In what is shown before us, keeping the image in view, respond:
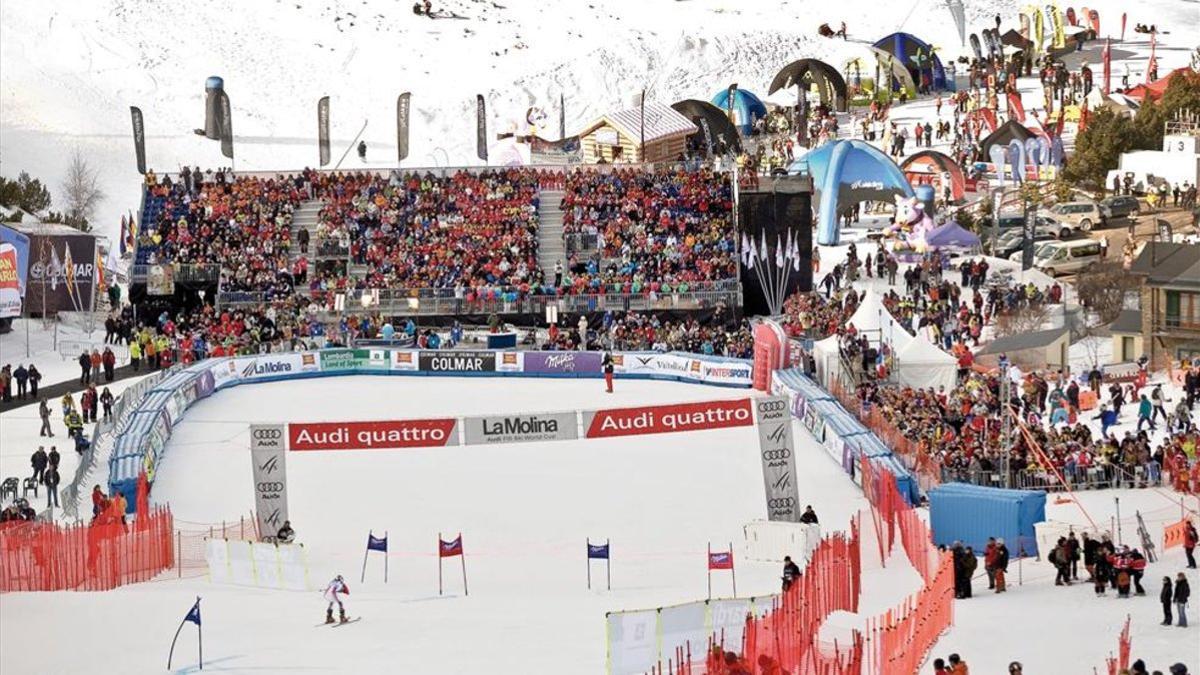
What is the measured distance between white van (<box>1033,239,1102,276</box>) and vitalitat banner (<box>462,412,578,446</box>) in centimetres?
2574

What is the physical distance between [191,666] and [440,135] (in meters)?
70.1

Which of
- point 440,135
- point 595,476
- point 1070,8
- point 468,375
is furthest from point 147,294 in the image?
point 1070,8

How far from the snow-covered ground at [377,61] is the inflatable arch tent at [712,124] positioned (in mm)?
14583

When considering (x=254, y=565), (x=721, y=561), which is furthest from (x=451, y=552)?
(x=721, y=561)

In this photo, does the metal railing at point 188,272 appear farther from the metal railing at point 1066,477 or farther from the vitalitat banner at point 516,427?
the metal railing at point 1066,477

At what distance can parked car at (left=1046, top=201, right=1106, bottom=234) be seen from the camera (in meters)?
64.7

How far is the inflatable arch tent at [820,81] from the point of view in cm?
8269

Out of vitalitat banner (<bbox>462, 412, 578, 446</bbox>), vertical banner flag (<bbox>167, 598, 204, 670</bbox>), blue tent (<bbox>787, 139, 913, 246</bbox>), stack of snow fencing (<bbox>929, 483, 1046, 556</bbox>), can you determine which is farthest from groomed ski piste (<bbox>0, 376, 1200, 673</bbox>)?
blue tent (<bbox>787, 139, 913, 246</bbox>)

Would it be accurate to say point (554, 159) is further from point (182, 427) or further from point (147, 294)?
point (182, 427)

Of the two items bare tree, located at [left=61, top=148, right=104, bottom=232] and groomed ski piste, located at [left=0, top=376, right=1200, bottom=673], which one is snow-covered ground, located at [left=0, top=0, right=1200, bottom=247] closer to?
bare tree, located at [left=61, top=148, right=104, bottom=232]

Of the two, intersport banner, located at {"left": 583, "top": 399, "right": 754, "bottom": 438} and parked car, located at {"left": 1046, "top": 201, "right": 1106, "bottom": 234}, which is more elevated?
parked car, located at {"left": 1046, "top": 201, "right": 1106, "bottom": 234}

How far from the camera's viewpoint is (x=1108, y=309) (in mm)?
53188

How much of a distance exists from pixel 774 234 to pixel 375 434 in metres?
24.3

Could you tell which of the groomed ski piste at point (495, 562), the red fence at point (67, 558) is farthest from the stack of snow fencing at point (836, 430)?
the red fence at point (67, 558)
